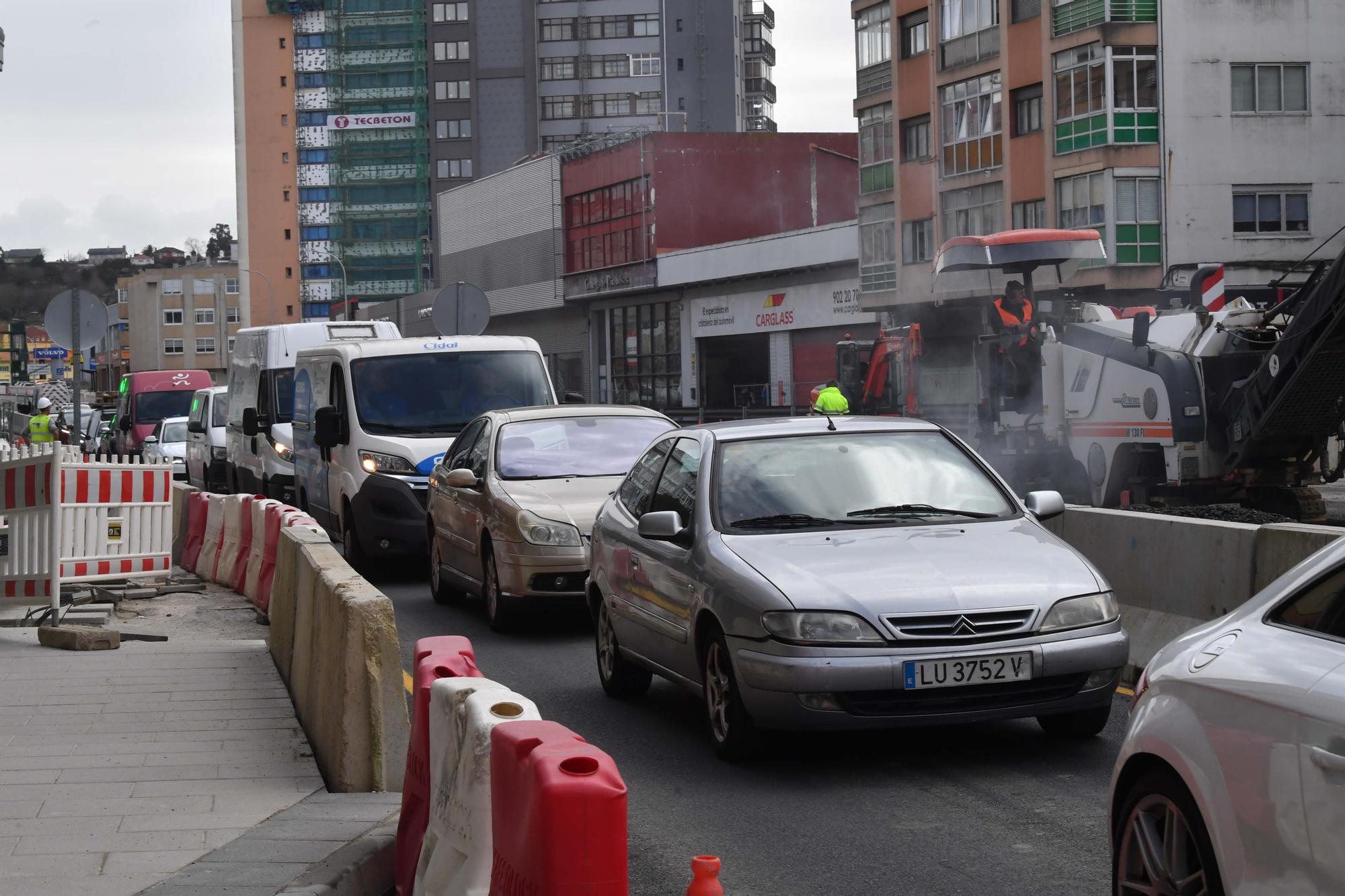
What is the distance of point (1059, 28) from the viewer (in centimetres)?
4728

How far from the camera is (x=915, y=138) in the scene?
54219 millimetres

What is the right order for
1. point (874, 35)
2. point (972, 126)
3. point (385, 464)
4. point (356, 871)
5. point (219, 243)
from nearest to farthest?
point (356, 871) < point (385, 464) < point (972, 126) < point (874, 35) < point (219, 243)

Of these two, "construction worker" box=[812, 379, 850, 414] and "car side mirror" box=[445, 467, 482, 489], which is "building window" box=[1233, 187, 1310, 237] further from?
"car side mirror" box=[445, 467, 482, 489]

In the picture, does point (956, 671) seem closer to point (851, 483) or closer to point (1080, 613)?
point (1080, 613)

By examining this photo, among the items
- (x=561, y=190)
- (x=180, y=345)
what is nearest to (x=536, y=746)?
(x=561, y=190)

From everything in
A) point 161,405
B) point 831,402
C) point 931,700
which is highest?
point 161,405

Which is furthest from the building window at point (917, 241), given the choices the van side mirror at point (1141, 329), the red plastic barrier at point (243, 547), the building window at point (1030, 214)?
the red plastic barrier at point (243, 547)

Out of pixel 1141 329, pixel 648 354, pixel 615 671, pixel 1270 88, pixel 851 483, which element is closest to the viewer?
pixel 851 483

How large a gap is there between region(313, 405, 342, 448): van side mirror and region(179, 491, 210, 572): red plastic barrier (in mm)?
1594

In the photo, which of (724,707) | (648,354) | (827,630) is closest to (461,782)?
(827,630)

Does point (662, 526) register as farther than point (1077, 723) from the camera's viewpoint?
Yes

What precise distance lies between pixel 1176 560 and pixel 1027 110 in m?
41.2

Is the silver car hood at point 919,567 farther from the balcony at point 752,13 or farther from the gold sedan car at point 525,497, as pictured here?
the balcony at point 752,13

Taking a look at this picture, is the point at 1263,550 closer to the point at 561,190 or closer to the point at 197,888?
the point at 197,888
